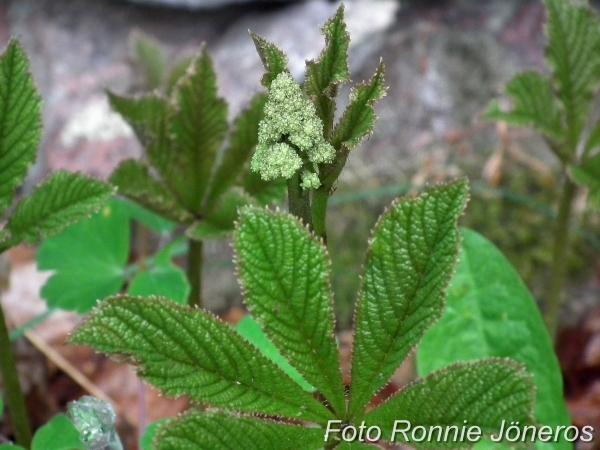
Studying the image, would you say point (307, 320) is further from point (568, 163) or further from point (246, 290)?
point (568, 163)

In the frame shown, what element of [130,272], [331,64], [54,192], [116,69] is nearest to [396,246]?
[331,64]

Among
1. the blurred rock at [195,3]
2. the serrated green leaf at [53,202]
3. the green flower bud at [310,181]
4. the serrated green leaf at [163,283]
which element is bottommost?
the serrated green leaf at [163,283]

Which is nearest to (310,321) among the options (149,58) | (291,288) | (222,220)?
(291,288)

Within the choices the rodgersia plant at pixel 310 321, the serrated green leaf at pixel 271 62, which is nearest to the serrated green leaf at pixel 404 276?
the rodgersia plant at pixel 310 321

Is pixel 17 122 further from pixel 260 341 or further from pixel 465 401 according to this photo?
pixel 465 401

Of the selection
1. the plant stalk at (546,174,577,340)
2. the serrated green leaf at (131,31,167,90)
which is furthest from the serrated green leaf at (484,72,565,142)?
the serrated green leaf at (131,31,167,90)

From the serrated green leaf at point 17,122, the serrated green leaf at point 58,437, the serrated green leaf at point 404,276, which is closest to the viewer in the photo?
the serrated green leaf at point 404,276

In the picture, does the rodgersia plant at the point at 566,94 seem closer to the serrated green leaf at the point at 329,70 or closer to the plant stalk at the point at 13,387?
the serrated green leaf at the point at 329,70
